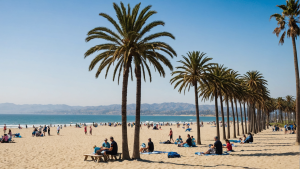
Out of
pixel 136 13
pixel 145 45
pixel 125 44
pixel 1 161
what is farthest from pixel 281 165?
A: pixel 1 161

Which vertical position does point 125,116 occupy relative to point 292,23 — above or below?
below

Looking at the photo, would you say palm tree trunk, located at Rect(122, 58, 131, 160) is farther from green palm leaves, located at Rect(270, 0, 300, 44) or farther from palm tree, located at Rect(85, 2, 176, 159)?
green palm leaves, located at Rect(270, 0, 300, 44)

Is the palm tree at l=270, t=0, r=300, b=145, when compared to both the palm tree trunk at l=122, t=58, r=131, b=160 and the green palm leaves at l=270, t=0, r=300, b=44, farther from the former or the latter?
the palm tree trunk at l=122, t=58, r=131, b=160

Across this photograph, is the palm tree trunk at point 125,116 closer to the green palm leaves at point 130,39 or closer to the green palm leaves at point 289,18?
the green palm leaves at point 130,39

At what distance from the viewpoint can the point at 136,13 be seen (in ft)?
50.5

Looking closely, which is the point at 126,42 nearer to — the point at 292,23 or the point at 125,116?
the point at 125,116

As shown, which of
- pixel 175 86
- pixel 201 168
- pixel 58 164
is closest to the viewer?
pixel 201 168

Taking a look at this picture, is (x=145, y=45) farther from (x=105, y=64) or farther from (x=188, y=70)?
(x=188, y=70)

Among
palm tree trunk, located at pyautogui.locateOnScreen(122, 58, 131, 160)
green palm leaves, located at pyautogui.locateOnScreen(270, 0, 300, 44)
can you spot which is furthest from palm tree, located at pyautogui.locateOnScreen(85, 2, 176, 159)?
green palm leaves, located at pyautogui.locateOnScreen(270, 0, 300, 44)

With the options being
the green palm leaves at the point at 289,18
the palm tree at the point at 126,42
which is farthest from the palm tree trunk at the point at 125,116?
the green palm leaves at the point at 289,18

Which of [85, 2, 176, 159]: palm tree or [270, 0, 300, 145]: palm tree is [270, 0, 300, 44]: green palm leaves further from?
Result: [85, 2, 176, 159]: palm tree

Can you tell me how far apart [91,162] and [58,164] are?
204cm

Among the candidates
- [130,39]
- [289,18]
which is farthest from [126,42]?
[289,18]

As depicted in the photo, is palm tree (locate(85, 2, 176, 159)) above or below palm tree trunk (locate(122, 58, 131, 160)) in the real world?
above
